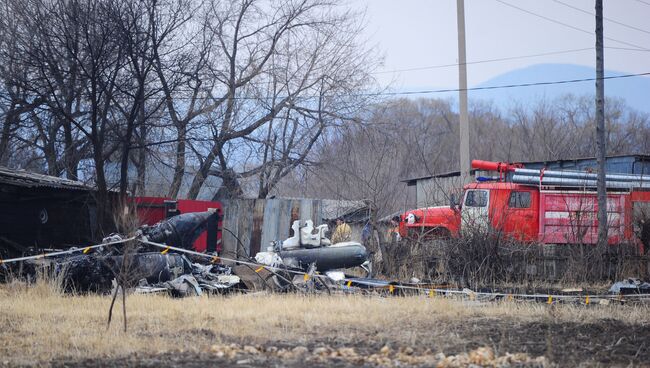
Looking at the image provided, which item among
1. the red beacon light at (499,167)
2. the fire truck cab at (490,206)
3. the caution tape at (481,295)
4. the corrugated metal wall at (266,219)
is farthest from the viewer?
the red beacon light at (499,167)

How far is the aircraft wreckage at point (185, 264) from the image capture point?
1462 centimetres

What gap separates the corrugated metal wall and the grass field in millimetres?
9031

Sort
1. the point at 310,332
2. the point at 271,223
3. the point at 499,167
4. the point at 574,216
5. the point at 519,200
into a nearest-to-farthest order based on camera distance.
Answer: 1. the point at 310,332
2. the point at 574,216
3. the point at 519,200
4. the point at 271,223
5. the point at 499,167

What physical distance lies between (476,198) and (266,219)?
639 centimetres

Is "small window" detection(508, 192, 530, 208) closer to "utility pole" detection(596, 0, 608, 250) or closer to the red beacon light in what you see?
the red beacon light

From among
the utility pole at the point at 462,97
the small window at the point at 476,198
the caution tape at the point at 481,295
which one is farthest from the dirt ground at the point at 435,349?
the utility pole at the point at 462,97

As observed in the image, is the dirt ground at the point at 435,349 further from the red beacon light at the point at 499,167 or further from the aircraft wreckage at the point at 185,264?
the red beacon light at the point at 499,167

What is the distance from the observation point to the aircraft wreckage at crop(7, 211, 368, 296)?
14625 mm

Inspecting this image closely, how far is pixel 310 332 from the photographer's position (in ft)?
32.8

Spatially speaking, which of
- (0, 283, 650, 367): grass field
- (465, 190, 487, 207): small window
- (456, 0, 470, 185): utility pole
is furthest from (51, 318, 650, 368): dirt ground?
(456, 0, 470, 185): utility pole

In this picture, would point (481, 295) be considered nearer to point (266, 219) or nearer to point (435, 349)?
point (435, 349)

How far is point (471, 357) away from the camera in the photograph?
7824 millimetres

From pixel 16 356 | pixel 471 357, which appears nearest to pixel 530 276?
pixel 471 357

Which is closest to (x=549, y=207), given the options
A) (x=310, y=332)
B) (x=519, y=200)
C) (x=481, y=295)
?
(x=519, y=200)
